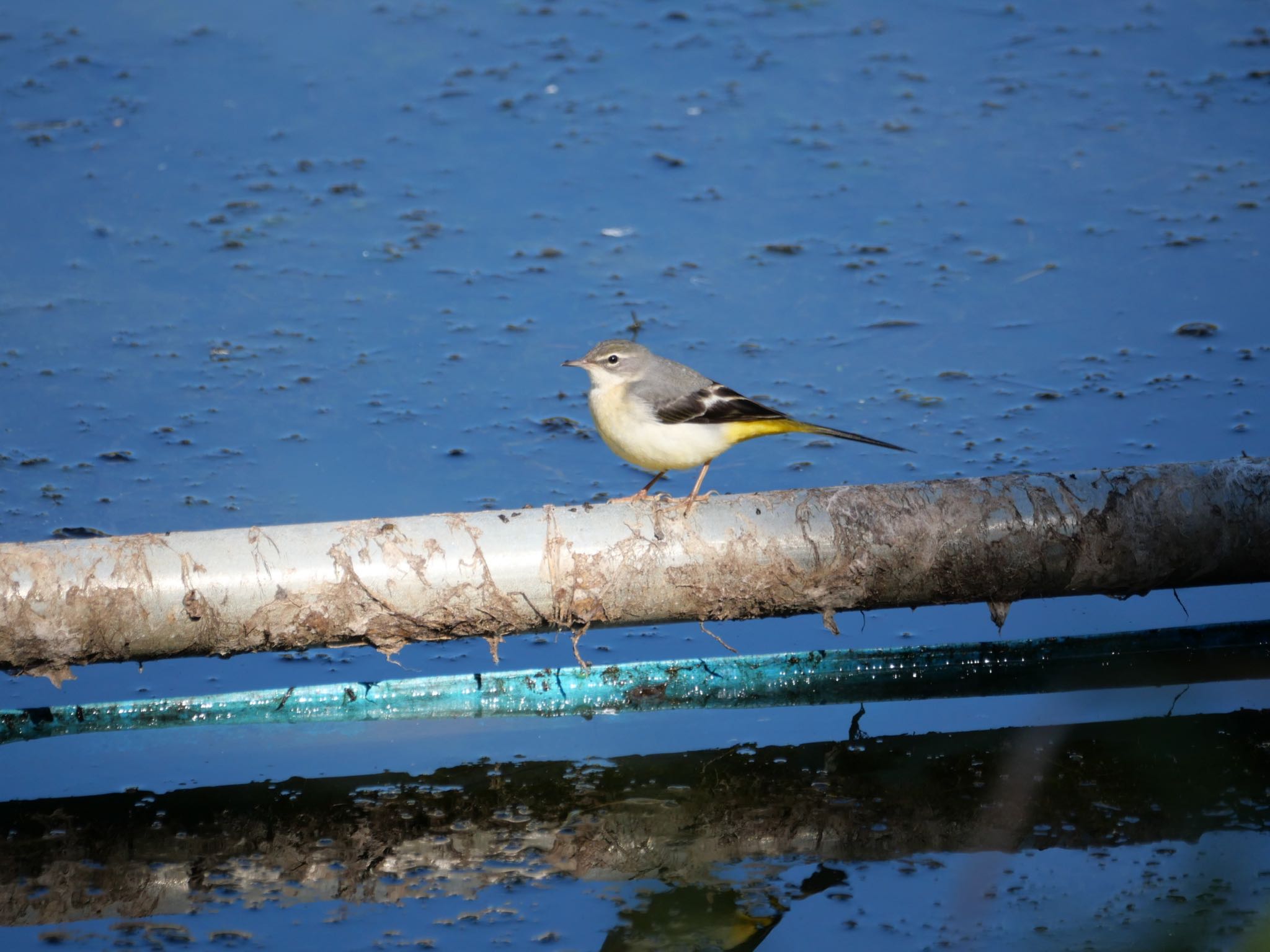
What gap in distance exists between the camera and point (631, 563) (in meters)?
4.75

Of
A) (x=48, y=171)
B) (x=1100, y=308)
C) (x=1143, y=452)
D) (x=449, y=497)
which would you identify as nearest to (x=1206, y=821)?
(x=1143, y=452)

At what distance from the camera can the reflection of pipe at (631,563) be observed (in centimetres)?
459

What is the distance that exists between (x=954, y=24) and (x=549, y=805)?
29.3ft

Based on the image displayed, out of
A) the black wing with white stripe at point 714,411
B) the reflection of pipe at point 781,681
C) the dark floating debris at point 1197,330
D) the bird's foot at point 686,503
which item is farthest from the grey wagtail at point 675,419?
the dark floating debris at point 1197,330

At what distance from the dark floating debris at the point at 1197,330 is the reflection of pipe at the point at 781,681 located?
268 cm

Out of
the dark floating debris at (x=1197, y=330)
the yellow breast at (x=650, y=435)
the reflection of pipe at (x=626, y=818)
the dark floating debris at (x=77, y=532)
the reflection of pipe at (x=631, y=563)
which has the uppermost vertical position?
the yellow breast at (x=650, y=435)

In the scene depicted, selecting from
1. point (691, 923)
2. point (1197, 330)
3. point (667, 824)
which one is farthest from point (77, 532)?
point (1197, 330)

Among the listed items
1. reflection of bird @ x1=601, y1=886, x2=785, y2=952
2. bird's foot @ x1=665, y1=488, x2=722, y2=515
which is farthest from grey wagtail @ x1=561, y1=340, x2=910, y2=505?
reflection of bird @ x1=601, y1=886, x2=785, y2=952

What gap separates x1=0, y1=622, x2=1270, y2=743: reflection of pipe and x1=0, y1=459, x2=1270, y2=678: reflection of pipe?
433 millimetres

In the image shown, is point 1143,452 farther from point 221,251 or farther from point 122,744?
point 221,251

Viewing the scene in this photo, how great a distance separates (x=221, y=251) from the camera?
878 cm

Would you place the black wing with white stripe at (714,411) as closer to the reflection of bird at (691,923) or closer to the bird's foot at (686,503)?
the bird's foot at (686,503)

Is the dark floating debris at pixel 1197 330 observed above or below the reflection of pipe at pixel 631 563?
below

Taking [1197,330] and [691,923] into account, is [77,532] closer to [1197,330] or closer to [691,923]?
[691,923]
